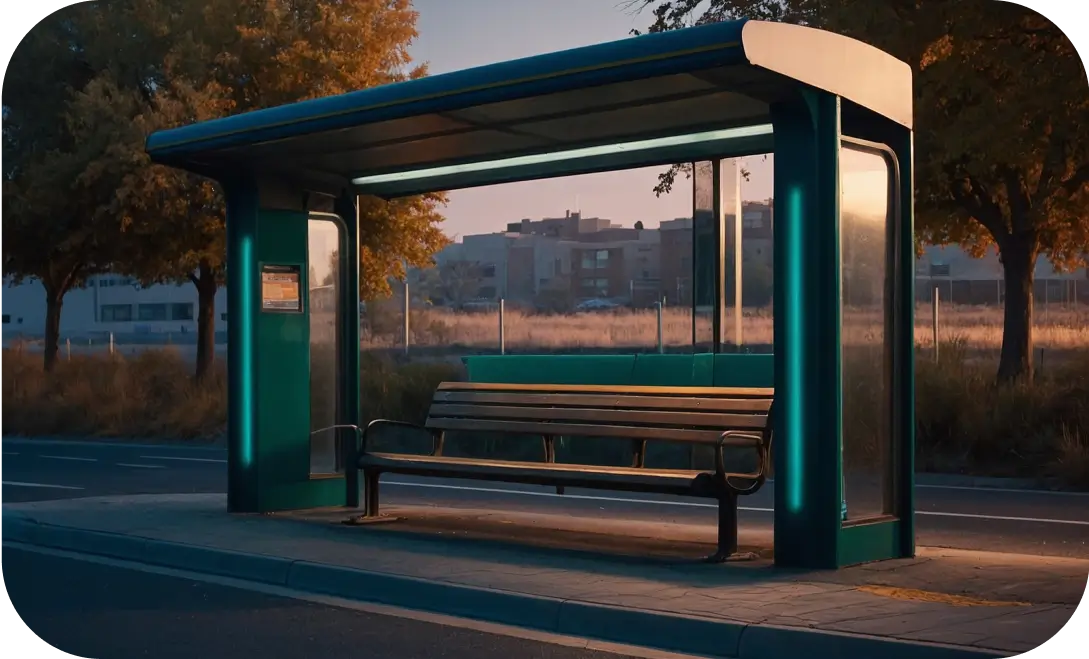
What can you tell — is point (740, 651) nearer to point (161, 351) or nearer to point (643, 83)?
point (643, 83)

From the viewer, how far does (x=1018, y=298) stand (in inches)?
754

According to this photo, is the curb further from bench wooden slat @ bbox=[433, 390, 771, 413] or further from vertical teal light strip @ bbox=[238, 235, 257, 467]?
bench wooden slat @ bbox=[433, 390, 771, 413]

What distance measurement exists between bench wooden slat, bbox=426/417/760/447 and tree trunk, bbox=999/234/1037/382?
10716mm

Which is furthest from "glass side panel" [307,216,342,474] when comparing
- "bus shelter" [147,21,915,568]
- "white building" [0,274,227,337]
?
"white building" [0,274,227,337]

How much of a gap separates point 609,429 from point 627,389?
362 mm

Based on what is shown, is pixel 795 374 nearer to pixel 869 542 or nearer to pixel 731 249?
pixel 869 542

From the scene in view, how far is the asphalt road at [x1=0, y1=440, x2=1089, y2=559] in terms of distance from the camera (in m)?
10.7

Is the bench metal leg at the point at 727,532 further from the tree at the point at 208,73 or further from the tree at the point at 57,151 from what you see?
the tree at the point at 57,151

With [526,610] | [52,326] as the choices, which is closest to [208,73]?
[52,326]

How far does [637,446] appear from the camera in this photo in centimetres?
1027

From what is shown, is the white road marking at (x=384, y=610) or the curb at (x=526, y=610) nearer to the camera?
the curb at (x=526, y=610)

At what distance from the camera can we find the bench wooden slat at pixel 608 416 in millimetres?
9117

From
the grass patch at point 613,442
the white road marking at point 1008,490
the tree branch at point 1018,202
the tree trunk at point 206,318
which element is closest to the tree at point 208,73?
the tree trunk at point 206,318

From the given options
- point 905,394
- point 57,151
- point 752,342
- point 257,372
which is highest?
point 57,151
